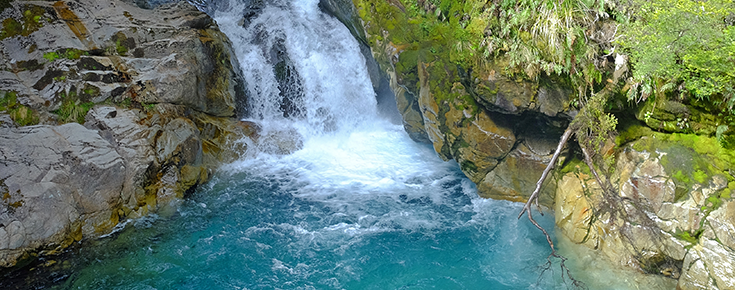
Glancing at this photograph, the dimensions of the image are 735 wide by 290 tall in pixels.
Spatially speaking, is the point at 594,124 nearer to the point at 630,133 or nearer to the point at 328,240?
the point at 630,133

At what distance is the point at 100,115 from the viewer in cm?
1014

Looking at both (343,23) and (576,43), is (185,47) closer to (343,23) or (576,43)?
(343,23)

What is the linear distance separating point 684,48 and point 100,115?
11.8 meters

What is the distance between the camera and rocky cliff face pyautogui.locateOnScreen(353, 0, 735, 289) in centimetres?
638

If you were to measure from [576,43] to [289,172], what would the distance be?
8.19 meters

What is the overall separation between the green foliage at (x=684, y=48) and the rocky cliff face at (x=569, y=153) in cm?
51

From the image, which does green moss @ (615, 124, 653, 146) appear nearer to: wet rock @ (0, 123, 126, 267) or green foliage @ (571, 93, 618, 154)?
green foliage @ (571, 93, 618, 154)

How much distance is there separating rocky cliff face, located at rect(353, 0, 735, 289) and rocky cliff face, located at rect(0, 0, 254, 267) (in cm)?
531

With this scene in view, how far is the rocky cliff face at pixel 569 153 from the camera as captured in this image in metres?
Result: 6.38

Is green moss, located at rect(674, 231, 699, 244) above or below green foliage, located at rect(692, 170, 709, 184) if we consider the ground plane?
below

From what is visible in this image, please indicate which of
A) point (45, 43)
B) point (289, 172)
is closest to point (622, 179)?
point (289, 172)

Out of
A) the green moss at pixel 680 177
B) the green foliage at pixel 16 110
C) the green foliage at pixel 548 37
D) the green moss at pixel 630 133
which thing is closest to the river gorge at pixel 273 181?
the green moss at pixel 680 177

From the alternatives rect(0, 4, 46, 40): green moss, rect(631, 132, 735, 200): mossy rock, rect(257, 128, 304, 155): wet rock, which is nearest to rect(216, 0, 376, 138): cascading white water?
rect(257, 128, 304, 155): wet rock

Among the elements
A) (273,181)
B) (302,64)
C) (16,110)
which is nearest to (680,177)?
(273,181)
